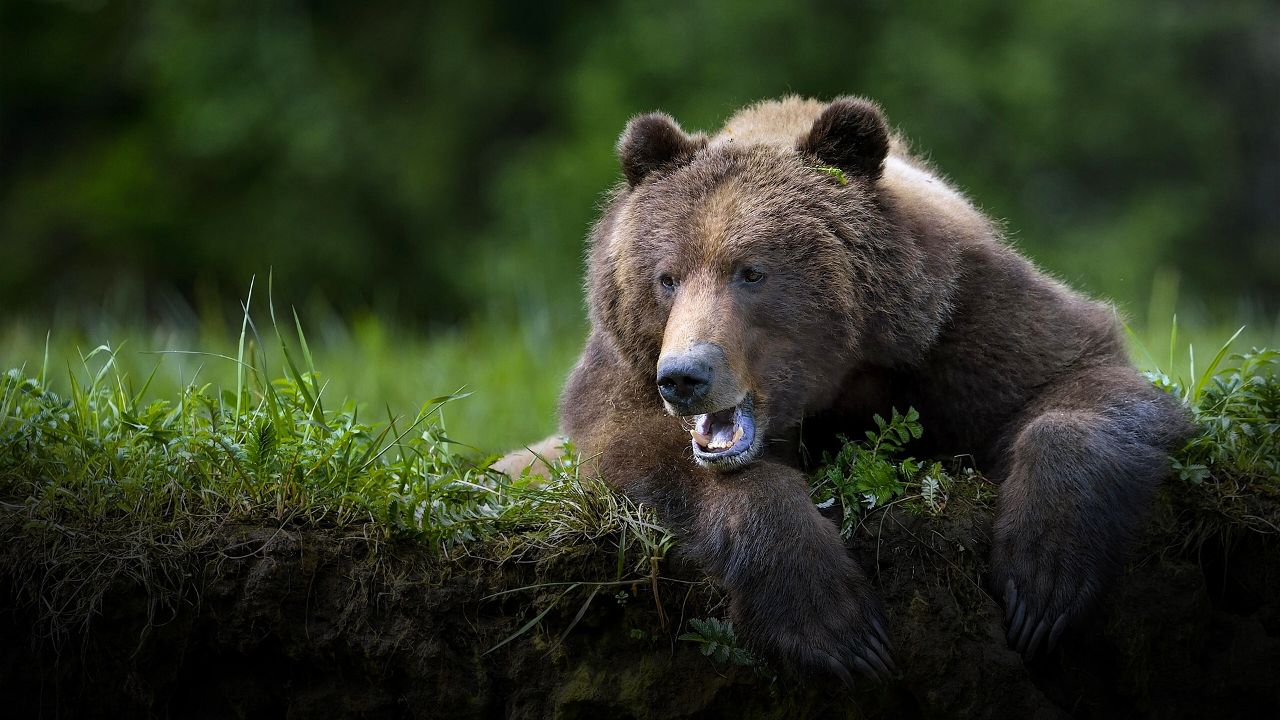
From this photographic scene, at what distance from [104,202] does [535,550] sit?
11170 millimetres

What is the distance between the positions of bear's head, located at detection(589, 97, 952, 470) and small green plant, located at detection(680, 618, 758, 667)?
1.37ft

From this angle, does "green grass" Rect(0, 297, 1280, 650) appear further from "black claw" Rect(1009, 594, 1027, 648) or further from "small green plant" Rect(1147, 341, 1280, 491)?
Answer: "black claw" Rect(1009, 594, 1027, 648)

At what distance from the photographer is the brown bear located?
129 inches

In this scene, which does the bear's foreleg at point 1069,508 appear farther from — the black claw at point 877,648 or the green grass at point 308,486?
the black claw at point 877,648

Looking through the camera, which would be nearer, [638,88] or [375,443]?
[375,443]

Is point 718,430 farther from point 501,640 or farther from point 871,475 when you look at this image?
point 501,640

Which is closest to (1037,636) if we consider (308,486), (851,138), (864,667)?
(864,667)

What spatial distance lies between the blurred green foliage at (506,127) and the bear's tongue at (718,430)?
8203mm

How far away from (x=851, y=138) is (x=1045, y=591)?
143cm

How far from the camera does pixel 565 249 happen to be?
1274 centimetres

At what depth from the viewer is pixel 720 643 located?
3.27 metres

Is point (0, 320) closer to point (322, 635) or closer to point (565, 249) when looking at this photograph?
point (565, 249)

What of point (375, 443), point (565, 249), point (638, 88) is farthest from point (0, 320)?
point (375, 443)

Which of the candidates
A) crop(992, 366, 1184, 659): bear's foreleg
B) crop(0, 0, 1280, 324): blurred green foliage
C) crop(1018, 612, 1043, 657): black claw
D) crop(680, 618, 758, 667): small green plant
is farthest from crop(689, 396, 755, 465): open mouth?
crop(0, 0, 1280, 324): blurred green foliage
